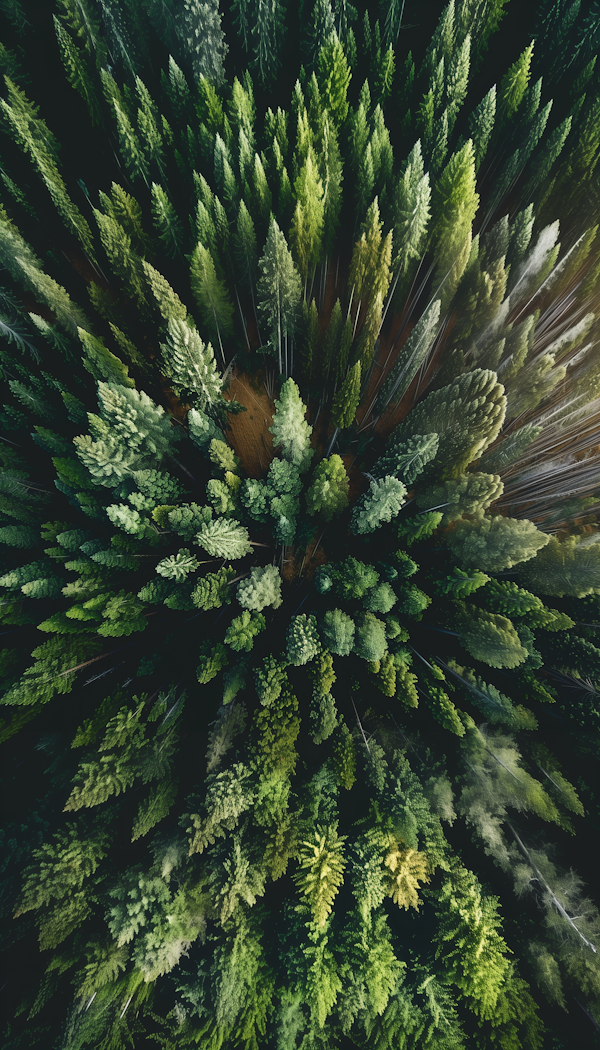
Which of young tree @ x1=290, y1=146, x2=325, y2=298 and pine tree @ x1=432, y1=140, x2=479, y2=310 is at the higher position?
young tree @ x1=290, y1=146, x2=325, y2=298

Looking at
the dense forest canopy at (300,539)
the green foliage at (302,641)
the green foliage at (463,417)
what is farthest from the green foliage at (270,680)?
the green foliage at (463,417)

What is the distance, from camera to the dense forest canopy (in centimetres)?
1038

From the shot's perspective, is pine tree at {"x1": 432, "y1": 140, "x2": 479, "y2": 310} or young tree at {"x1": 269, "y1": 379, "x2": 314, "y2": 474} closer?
young tree at {"x1": 269, "y1": 379, "x2": 314, "y2": 474}

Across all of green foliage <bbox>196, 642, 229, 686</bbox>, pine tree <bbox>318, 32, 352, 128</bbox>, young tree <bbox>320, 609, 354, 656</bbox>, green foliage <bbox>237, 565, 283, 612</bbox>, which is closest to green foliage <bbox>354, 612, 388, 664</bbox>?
young tree <bbox>320, 609, 354, 656</bbox>

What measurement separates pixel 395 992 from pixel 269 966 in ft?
12.4

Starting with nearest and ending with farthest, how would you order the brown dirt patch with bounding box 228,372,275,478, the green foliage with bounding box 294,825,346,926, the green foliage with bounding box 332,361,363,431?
the green foliage with bounding box 294,825,346,926 < the green foliage with bounding box 332,361,363,431 < the brown dirt patch with bounding box 228,372,275,478

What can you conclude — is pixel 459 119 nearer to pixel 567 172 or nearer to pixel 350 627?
pixel 567 172

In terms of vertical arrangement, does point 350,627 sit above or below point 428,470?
below

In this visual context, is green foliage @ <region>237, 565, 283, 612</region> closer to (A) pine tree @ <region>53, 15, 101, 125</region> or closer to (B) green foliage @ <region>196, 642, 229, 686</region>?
(B) green foliage @ <region>196, 642, 229, 686</region>

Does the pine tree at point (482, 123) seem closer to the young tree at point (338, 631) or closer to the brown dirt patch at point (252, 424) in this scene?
the brown dirt patch at point (252, 424)

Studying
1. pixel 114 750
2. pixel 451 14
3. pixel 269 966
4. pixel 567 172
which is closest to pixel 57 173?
pixel 451 14

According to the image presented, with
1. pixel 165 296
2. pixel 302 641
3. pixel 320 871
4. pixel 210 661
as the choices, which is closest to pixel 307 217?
pixel 165 296

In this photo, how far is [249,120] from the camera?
1510 cm

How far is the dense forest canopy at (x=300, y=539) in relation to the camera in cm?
1038
